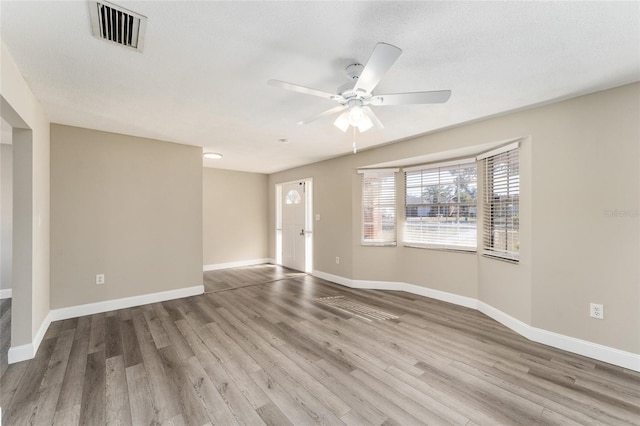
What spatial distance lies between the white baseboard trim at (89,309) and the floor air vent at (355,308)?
7.00 ft

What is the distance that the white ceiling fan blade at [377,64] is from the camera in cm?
139

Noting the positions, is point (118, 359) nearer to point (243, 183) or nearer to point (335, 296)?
point (335, 296)

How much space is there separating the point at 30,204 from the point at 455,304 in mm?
5045

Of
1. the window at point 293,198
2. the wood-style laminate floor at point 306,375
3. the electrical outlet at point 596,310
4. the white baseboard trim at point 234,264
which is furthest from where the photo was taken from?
the window at point 293,198

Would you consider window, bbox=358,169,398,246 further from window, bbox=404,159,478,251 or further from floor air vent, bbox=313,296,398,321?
floor air vent, bbox=313,296,398,321

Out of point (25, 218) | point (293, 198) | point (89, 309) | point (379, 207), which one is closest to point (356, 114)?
point (379, 207)

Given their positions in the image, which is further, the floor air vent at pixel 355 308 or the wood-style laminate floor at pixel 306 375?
the floor air vent at pixel 355 308

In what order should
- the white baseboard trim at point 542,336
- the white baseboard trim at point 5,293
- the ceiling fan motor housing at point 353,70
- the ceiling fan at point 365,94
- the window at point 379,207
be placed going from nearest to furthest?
the ceiling fan at point 365,94 < the ceiling fan motor housing at point 353,70 < the white baseboard trim at point 542,336 < the white baseboard trim at point 5,293 < the window at point 379,207

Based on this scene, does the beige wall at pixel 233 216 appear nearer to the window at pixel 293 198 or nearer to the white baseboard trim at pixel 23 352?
the window at pixel 293 198

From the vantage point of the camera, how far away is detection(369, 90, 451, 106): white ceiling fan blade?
181 centimetres

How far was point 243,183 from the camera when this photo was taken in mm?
6652

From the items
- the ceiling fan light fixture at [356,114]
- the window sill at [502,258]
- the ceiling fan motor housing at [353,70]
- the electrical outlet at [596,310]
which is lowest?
the electrical outlet at [596,310]

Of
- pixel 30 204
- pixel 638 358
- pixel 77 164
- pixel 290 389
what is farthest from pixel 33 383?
pixel 638 358

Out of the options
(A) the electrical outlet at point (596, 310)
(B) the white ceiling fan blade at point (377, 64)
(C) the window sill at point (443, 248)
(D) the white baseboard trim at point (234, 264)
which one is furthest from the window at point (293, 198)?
(A) the electrical outlet at point (596, 310)
